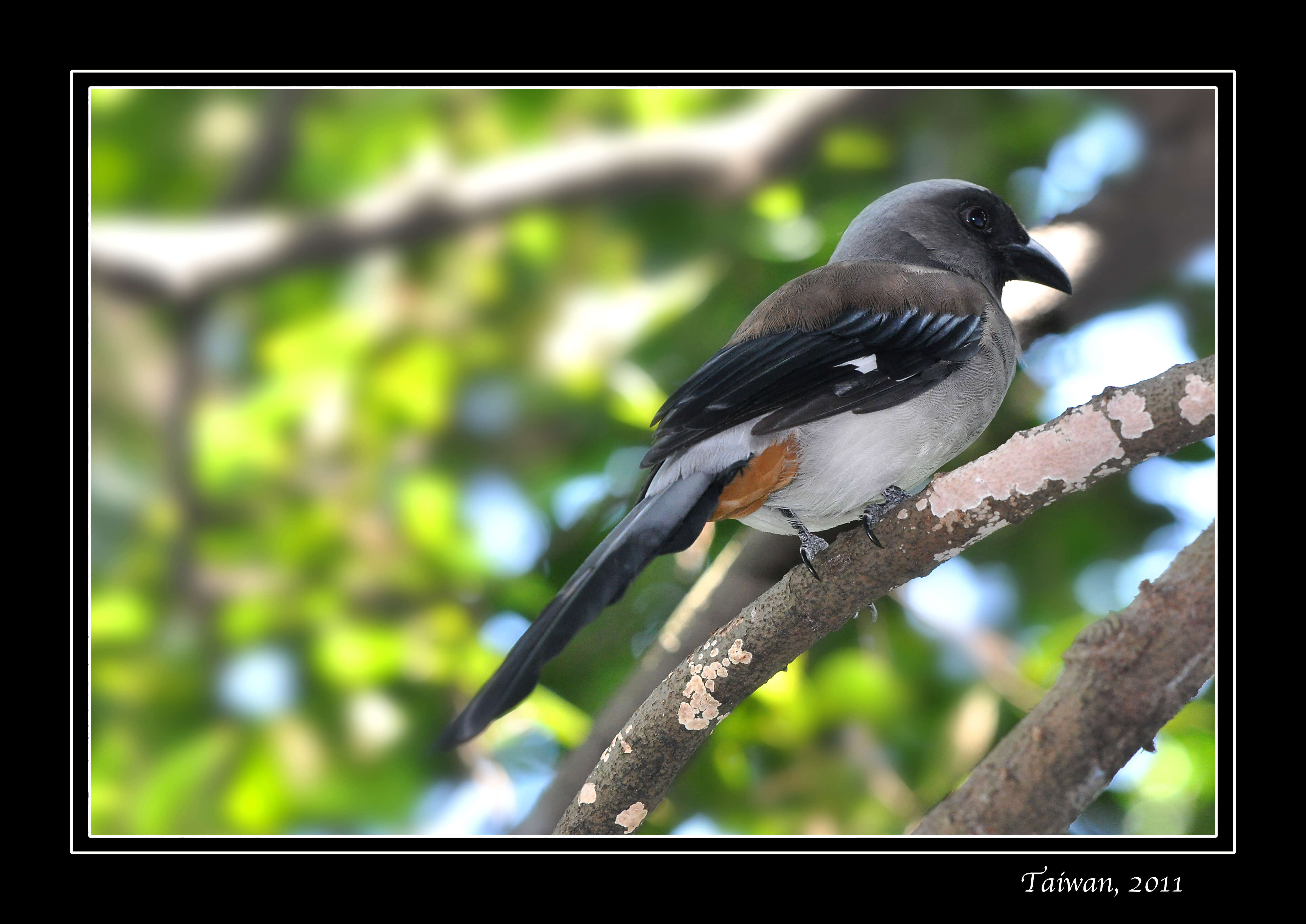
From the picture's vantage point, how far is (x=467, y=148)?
2.49 metres

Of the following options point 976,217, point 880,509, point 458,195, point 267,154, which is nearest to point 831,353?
point 880,509

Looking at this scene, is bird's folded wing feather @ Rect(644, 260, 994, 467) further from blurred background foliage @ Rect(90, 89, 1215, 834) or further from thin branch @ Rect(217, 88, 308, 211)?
thin branch @ Rect(217, 88, 308, 211)

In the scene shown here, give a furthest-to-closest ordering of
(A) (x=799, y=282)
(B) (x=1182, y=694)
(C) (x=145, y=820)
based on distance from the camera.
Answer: (A) (x=799, y=282) < (C) (x=145, y=820) < (B) (x=1182, y=694)

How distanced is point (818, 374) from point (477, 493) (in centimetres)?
92

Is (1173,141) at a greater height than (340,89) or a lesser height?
lesser

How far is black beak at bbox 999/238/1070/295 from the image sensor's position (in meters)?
2.68

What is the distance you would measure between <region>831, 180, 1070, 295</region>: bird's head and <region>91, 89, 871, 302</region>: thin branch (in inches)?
13.6

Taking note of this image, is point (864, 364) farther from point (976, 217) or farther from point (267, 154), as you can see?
point (267, 154)

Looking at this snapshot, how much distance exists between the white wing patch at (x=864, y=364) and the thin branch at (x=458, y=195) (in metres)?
0.61

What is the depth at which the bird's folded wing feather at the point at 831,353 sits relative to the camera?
6.83ft

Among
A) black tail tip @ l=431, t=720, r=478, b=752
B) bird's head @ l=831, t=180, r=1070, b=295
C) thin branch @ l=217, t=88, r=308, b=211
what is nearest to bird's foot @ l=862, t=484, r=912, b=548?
bird's head @ l=831, t=180, r=1070, b=295
